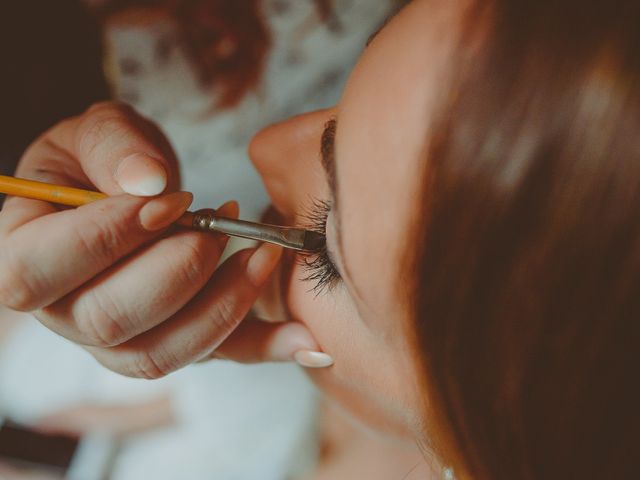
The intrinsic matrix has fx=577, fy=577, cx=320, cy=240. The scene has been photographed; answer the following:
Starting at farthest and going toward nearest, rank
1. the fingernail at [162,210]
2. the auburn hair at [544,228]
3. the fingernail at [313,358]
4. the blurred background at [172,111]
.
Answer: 1. the blurred background at [172,111]
2. the fingernail at [313,358]
3. the fingernail at [162,210]
4. the auburn hair at [544,228]

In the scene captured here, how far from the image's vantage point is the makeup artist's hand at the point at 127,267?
419 millimetres

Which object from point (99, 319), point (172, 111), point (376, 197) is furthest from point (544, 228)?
point (172, 111)

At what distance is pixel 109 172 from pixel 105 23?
1.36ft

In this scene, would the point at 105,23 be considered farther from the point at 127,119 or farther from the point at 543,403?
the point at 543,403

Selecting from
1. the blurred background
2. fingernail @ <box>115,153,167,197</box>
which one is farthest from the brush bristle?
the blurred background

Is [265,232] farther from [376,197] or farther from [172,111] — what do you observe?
[172,111]

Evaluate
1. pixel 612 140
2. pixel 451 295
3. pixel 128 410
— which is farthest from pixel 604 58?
pixel 128 410

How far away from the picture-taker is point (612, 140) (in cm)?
31

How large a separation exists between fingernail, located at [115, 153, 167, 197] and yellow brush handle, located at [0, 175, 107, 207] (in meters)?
0.02

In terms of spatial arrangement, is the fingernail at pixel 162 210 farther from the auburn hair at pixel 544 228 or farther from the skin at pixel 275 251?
the auburn hair at pixel 544 228

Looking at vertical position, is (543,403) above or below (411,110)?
below

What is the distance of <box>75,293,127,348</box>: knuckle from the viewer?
1.47ft

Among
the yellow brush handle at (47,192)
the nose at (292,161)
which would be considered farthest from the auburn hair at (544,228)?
the yellow brush handle at (47,192)

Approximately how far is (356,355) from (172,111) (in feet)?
1.76
